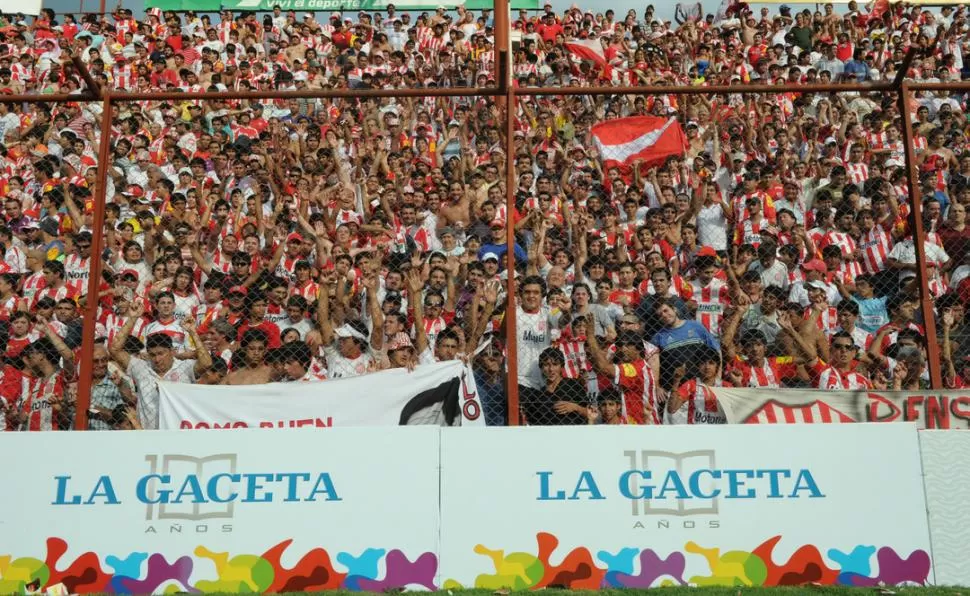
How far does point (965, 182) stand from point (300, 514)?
719 cm

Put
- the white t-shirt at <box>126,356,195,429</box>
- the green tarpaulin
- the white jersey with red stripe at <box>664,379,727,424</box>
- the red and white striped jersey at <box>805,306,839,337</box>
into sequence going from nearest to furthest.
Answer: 1. the white jersey with red stripe at <box>664,379,727,424</box>
2. the white t-shirt at <box>126,356,195,429</box>
3. the red and white striped jersey at <box>805,306,839,337</box>
4. the green tarpaulin

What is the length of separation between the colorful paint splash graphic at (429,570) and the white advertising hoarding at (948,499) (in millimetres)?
130

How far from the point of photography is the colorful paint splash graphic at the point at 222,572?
5.69m

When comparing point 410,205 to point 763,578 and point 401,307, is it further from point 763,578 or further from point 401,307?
point 763,578

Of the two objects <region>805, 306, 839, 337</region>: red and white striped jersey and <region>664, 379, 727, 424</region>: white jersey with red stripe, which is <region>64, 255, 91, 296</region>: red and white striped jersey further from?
<region>805, 306, 839, 337</region>: red and white striped jersey

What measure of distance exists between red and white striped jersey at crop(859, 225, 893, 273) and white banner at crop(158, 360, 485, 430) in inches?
163

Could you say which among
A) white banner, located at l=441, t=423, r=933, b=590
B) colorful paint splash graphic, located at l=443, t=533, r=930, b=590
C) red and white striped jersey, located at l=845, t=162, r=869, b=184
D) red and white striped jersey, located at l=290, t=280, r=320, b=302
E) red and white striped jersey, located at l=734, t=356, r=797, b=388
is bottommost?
colorful paint splash graphic, located at l=443, t=533, r=930, b=590

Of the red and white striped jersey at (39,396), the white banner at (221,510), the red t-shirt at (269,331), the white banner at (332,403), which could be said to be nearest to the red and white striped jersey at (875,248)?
the white banner at (332,403)

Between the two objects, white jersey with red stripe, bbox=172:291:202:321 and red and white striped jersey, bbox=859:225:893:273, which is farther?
red and white striped jersey, bbox=859:225:893:273

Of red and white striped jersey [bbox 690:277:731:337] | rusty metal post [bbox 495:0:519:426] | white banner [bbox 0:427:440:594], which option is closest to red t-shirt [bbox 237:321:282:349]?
white banner [bbox 0:427:440:594]

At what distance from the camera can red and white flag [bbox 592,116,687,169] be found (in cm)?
1054

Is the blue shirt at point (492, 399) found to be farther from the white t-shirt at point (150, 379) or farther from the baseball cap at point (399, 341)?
the white t-shirt at point (150, 379)

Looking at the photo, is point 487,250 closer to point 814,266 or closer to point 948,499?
point 814,266

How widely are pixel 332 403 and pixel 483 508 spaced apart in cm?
159
